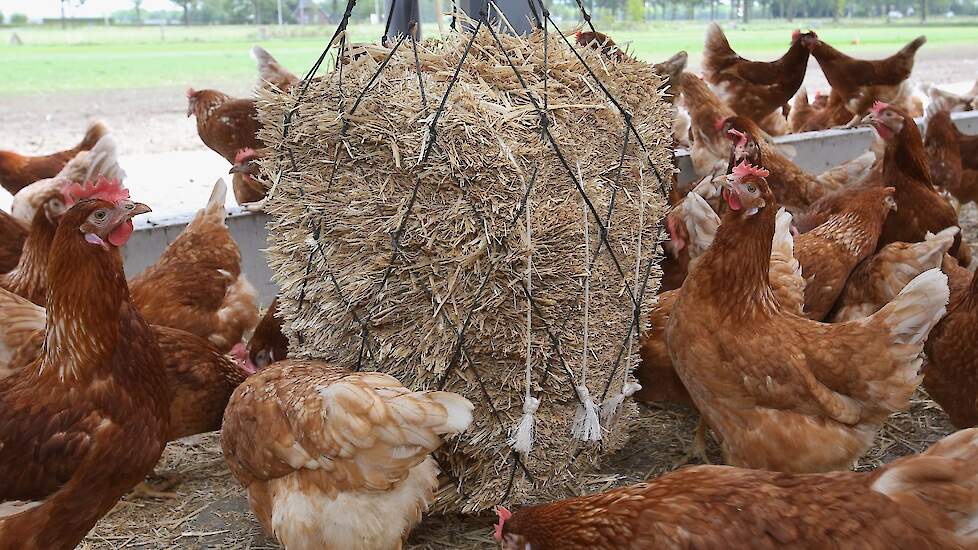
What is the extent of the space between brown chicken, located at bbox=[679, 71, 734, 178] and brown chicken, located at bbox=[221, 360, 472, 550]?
3.75 m

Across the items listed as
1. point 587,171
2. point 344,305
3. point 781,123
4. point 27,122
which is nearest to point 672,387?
point 587,171

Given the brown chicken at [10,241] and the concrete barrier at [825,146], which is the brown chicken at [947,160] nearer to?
the concrete barrier at [825,146]

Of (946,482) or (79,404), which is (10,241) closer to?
(79,404)

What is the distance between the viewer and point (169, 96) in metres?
13.5

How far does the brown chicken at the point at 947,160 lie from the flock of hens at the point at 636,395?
2.11 metres

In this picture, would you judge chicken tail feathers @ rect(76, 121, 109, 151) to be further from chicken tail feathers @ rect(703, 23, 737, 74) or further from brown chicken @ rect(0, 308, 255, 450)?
chicken tail feathers @ rect(703, 23, 737, 74)

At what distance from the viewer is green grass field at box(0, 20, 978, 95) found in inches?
575

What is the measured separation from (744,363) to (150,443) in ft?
5.86

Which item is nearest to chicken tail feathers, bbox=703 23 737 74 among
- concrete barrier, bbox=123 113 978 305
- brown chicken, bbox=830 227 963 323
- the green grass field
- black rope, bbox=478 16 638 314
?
concrete barrier, bbox=123 113 978 305

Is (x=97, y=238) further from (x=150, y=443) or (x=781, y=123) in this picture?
(x=781, y=123)

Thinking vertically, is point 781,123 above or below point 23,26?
below

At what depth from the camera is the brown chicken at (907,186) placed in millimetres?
4027

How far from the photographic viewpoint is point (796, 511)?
1.83 metres

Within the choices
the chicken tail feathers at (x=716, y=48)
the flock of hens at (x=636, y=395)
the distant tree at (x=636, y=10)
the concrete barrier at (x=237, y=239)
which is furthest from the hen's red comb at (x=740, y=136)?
the distant tree at (x=636, y=10)
